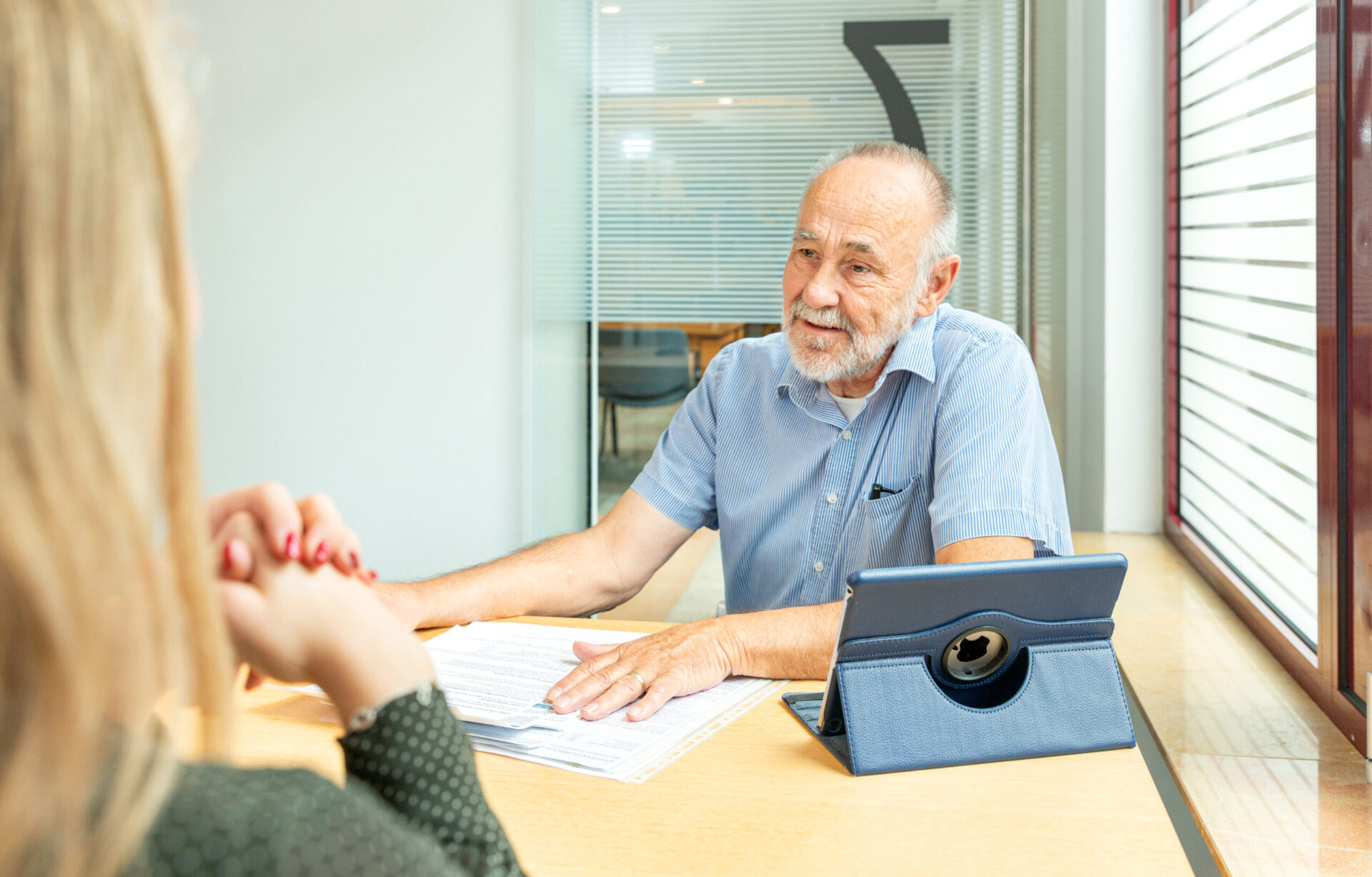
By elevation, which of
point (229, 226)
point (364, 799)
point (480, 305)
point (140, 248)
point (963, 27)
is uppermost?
point (963, 27)

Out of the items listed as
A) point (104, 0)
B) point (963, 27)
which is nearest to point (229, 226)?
point (963, 27)

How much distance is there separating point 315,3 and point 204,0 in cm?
36

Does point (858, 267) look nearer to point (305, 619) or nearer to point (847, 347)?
point (847, 347)

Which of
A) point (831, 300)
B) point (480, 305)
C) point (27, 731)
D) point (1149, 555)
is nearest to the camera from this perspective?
point (27, 731)

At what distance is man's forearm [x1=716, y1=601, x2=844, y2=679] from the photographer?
4.13 ft

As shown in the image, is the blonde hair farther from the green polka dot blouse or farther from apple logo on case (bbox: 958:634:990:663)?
apple logo on case (bbox: 958:634:990:663)

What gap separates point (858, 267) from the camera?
1779mm

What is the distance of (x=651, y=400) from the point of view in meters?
3.31

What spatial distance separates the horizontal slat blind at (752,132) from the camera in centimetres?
298

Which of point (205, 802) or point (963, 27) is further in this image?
point (963, 27)

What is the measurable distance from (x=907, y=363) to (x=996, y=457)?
0.22m

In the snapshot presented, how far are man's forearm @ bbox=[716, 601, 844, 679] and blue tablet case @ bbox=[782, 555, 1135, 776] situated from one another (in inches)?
7.4

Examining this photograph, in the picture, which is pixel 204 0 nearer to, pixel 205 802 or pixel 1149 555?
pixel 1149 555

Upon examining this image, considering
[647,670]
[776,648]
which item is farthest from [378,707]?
[776,648]
